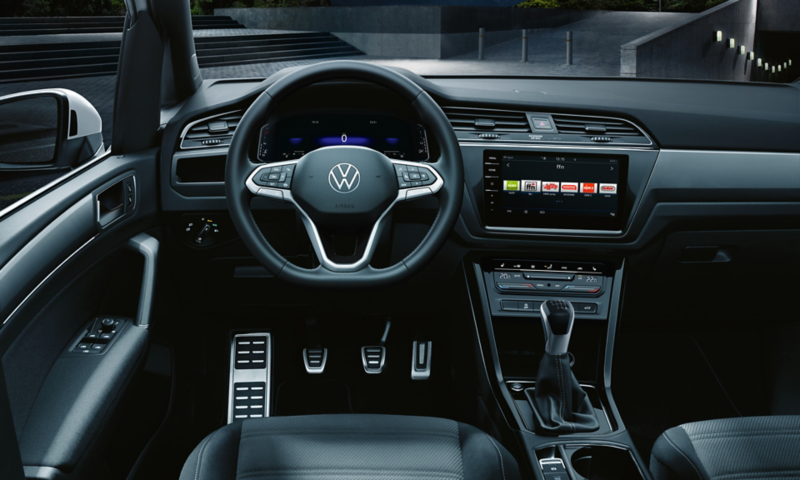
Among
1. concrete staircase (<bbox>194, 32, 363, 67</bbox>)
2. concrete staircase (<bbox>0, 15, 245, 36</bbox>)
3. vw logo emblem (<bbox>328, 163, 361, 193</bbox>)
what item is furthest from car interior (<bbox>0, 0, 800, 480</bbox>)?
concrete staircase (<bbox>194, 32, 363, 67</bbox>)

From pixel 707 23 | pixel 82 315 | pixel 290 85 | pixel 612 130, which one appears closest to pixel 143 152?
pixel 82 315

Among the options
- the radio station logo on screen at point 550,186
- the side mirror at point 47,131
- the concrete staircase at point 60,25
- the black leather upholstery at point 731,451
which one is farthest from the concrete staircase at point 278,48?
the black leather upholstery at point 731,451

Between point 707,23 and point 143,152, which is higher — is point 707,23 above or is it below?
above

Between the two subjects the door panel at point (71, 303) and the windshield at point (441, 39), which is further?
the windshield at point (441, 39)

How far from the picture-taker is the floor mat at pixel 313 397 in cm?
279

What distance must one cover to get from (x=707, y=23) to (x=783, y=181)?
9.58 meters

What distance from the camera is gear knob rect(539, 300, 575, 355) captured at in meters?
2.05

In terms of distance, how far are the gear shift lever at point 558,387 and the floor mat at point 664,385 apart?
720 millimetres

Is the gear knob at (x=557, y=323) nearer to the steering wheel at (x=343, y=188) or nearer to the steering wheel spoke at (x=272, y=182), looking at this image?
the steering wheel at (x=343, y=188)

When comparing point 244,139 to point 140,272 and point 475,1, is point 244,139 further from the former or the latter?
point 475,1

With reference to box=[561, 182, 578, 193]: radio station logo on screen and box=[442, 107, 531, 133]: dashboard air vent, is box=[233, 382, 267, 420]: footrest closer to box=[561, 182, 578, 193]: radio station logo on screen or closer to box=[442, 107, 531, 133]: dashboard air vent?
box=[442, 107, 531, 133]: dashboard air vent

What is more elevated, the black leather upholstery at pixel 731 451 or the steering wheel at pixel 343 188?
the steering wheel at pixel 343 188

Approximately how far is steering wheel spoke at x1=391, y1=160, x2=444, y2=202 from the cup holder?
35.6 inches

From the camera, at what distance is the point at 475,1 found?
57.7 feet
